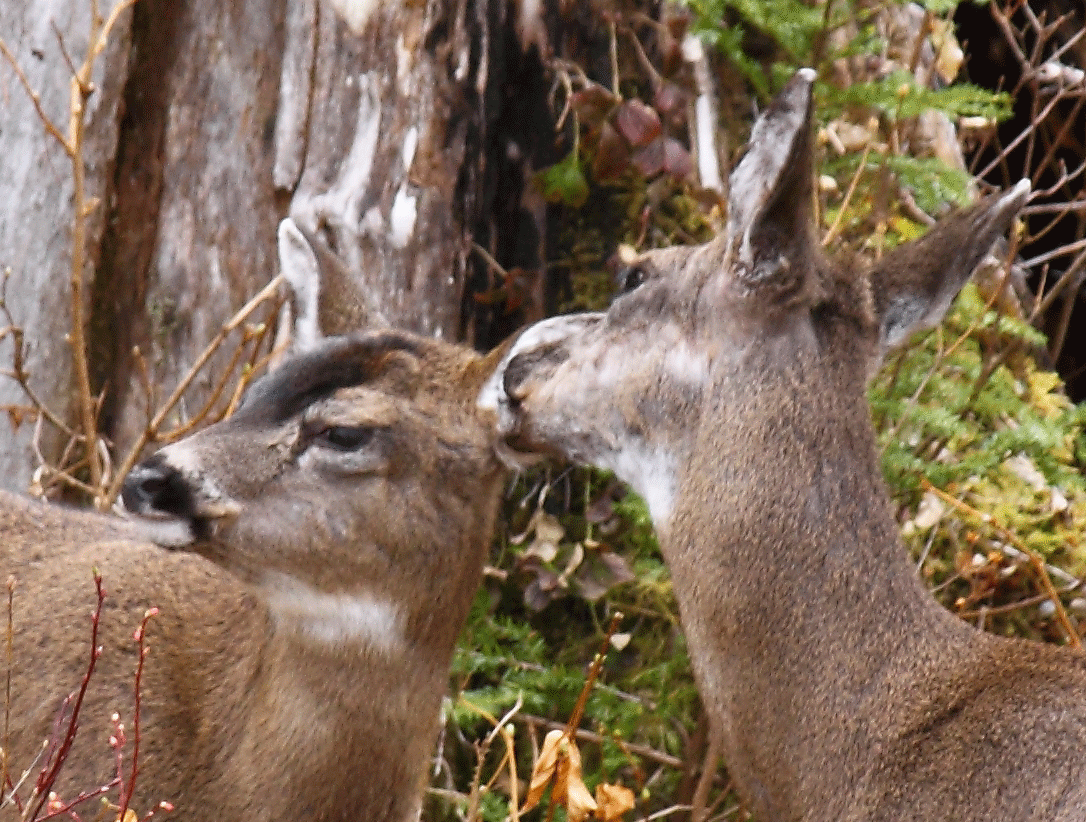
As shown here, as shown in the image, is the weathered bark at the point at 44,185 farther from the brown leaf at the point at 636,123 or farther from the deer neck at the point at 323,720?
the deer neck at the point at 323,720

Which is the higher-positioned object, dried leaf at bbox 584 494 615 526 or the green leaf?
the green leaf

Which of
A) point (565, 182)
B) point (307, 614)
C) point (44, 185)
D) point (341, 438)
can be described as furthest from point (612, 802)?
point (44, 185)

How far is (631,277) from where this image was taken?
383 centimetres

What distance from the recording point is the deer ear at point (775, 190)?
3.21 m

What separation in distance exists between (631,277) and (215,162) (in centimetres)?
242

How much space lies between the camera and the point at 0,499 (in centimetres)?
461

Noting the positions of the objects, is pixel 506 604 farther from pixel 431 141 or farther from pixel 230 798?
pixel 230 798

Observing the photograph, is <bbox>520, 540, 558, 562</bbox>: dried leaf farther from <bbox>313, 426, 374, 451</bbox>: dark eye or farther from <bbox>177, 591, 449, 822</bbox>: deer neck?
<bbox>313, 426, 374, 451</bbox>: dark eye

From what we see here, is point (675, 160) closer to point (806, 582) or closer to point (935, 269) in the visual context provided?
point (935, 269)

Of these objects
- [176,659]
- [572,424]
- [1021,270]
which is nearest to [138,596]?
[176,659]

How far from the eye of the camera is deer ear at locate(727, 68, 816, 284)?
321cm

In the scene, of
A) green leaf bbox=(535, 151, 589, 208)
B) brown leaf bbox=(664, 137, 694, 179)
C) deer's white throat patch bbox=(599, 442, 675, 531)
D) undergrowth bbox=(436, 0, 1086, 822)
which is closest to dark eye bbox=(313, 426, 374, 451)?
deer's white throat patch bbox=(599, 442, 675, 531)

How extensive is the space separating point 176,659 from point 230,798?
0.39 metres

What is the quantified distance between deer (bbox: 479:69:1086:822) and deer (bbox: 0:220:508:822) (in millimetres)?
649
